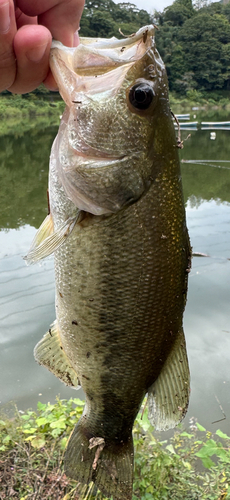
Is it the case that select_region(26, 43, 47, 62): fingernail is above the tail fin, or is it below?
above

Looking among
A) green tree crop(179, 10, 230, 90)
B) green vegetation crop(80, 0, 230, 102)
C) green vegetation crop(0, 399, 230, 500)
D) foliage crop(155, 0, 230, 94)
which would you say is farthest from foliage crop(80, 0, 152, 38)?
green vegetation crop(0, 399, 230, 500)

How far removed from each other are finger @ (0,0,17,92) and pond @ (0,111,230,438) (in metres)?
3.22

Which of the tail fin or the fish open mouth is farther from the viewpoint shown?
the tail fin

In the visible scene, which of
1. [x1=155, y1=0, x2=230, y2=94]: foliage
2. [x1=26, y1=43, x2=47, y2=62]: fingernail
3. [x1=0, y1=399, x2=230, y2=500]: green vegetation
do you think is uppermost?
[x1=26, y1=43, x2=47, y2=62]: fingernail

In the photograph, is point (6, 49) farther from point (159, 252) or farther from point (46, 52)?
point (159, 252)

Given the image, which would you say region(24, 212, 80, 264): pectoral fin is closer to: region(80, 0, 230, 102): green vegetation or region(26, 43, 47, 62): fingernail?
region(26, 43, 47, 62): fingernail

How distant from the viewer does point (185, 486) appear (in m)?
2.74

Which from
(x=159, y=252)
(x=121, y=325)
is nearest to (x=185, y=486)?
(x=121, y=325)

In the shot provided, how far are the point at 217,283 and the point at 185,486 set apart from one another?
12.4 feet

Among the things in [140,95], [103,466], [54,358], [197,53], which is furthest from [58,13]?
[197,53]

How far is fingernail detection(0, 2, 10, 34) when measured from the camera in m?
1.12

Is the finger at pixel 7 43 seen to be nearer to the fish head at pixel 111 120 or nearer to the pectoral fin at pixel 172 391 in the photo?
the fish head at pixel 111 120

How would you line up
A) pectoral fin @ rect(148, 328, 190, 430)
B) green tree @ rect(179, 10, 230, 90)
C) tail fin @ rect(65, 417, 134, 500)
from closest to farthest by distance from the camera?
pectoral fin @ rect(148, 328, 190, 430) → tail fin @ rect(65, 417, 134, 500) → green tree @ rect(179, 10, 230, 90)

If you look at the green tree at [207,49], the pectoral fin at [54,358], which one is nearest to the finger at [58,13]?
the pectoral fin at [54,358]
